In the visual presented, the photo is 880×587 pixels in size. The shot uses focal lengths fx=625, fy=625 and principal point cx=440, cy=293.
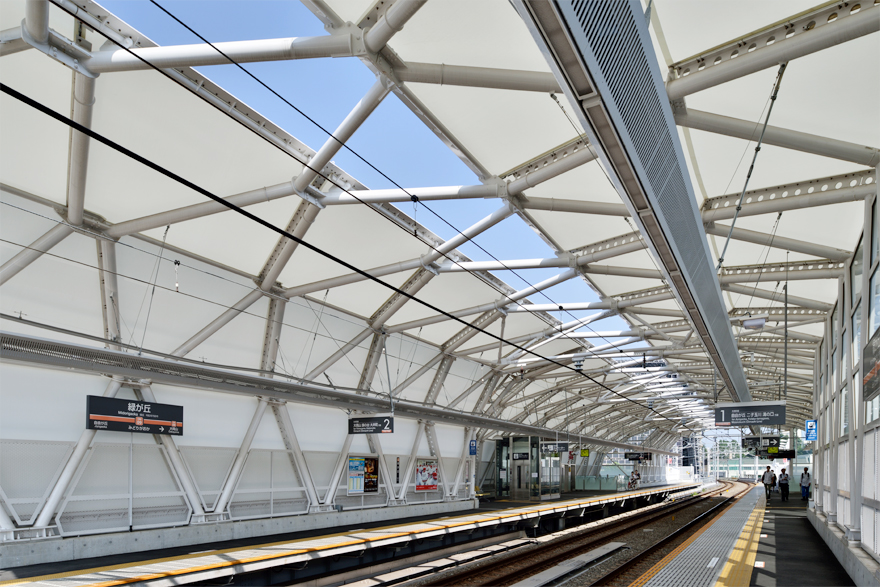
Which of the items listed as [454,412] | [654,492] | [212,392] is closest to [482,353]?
[454,412]

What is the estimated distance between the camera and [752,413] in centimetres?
1928

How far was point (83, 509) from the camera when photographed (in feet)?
44.3

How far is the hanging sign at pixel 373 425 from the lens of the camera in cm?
1784

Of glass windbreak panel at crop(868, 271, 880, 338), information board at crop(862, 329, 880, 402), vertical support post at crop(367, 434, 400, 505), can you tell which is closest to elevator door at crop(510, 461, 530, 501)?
vertical support post at crop(367, 434, 400, 505)

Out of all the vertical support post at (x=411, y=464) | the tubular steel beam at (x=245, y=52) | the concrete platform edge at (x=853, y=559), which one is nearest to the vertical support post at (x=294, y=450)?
the vertical support post at (x=411, y=464)

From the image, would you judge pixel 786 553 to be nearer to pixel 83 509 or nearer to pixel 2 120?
pixel 83 509

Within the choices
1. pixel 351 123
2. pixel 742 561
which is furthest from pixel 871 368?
pixel 351 123

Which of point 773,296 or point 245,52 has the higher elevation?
point 245,52

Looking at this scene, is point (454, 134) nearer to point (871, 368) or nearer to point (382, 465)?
point (871, 368)

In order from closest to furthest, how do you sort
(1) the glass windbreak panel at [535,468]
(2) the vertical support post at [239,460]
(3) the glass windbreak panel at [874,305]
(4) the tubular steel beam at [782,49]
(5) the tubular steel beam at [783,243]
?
1. (4) the tubular steel beam at [782,49]
2. (3) the glass windbreak panel at [874,305]
3. (5) the tubular steel beam at [783,243]
4. (2) the vertical support post at [239,460]
5. (1) the glass windbreak panel at [535,468]

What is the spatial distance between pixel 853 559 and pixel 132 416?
47.3 feet

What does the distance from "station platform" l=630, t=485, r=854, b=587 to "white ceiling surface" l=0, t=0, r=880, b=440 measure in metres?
6.49

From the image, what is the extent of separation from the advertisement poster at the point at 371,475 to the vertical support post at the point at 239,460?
531cm

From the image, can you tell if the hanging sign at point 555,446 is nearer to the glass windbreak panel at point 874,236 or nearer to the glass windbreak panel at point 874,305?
the glass windbreak panel at point 874,305
